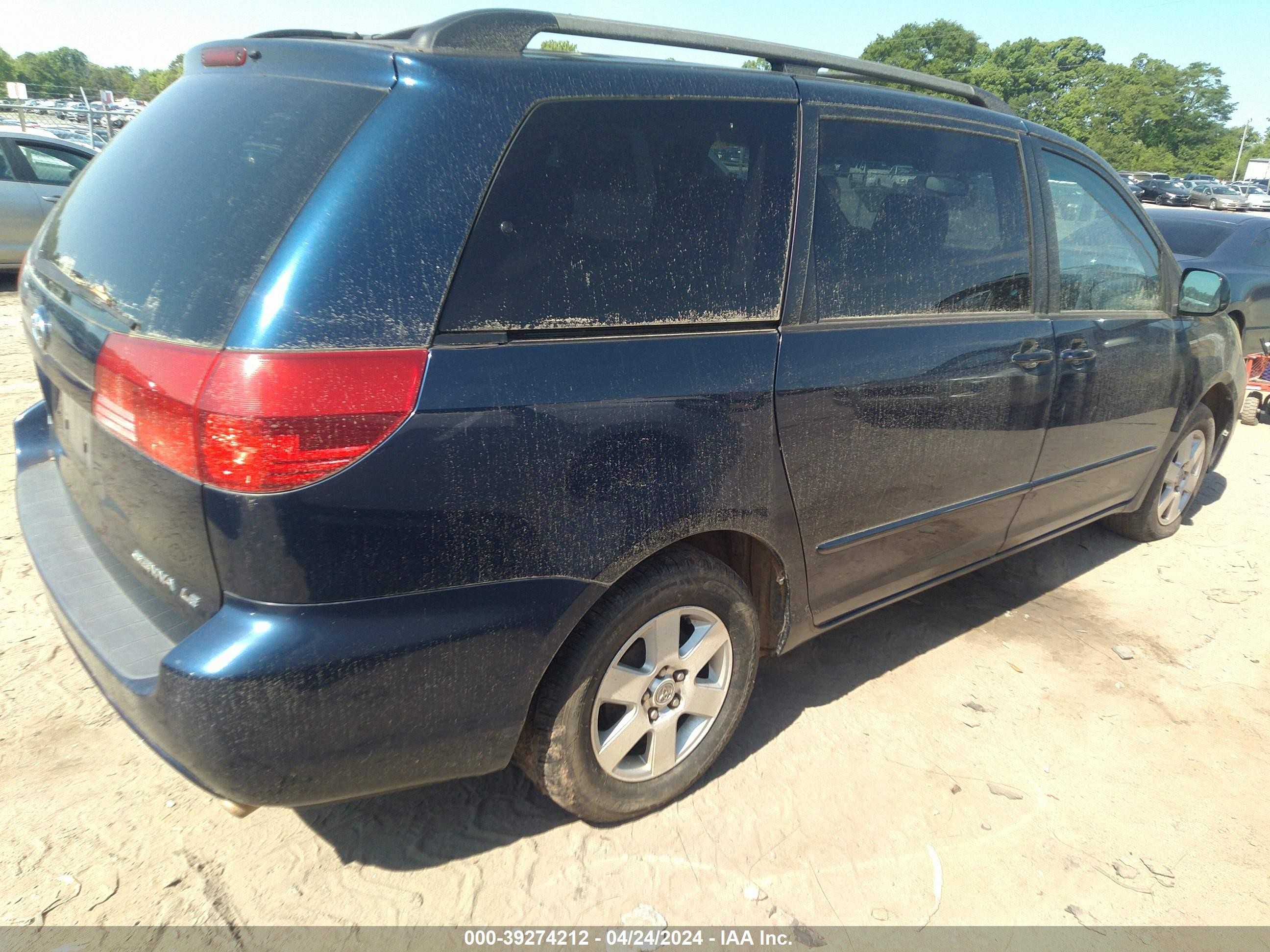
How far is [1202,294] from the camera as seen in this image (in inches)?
152

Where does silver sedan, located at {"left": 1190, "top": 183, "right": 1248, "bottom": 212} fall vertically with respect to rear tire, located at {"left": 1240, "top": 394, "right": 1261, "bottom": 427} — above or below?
above

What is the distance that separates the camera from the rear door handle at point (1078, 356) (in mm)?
3160

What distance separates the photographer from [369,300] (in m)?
1.64

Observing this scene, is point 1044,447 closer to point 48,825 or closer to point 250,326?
point 250,326

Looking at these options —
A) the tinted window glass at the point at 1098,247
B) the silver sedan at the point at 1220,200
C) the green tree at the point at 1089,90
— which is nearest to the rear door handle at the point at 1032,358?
the tinted window glass at the point at 1098,247

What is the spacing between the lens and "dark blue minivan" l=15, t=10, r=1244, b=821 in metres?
1.63

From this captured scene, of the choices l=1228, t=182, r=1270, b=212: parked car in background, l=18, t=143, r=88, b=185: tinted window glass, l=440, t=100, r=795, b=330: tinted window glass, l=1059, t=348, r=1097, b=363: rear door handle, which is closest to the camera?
l=440, t=100, r=795, b=330: tinted window glass

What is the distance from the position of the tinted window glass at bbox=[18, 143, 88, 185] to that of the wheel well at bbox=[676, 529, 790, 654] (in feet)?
31.9

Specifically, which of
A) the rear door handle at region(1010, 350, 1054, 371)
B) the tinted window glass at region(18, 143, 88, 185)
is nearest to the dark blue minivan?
the rear door handle at region(1010, 350, 1054, 371)

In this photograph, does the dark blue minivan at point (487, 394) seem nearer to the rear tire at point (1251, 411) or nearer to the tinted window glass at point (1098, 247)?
the tinted window glass at point (1098, 247)

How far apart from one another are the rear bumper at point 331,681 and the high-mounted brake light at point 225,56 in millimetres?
1214

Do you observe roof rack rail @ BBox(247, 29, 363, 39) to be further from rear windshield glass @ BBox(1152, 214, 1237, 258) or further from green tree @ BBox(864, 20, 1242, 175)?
green tree @ BBox(864, 20, 1242, 175)

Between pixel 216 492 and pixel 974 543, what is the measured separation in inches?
101

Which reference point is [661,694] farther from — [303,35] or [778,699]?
[303,35]
